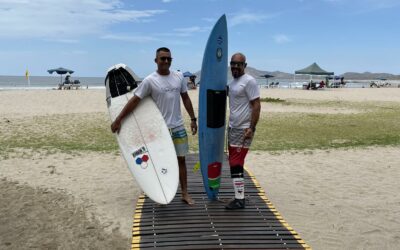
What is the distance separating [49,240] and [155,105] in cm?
194

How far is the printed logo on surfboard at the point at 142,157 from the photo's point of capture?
5.21 m

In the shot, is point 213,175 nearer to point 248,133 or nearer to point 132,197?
point 248,133

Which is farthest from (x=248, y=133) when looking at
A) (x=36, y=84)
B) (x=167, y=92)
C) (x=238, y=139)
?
(x=36, y=84)

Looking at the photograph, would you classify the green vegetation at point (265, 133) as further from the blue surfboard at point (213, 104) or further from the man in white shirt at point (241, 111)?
the man in white shirt at point (241, 111)

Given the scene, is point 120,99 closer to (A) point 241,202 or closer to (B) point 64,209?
(B) point 64,209

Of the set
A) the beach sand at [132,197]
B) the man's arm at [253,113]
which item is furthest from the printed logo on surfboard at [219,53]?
the beach sand at [132,197]

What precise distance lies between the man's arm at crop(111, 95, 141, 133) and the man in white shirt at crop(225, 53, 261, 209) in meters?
1.14

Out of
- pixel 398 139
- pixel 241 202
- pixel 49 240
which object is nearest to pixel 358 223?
pixel 241 202

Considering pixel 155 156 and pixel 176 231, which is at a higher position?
pixel 155 156

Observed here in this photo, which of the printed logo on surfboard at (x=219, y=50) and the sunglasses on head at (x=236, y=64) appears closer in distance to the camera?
the sunglasses on head at (x=236, y=64)

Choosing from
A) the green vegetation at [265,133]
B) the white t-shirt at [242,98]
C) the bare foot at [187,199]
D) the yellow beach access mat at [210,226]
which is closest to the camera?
the yellow beach access mat at [210,226]

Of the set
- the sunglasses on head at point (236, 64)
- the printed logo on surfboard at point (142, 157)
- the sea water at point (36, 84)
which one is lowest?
the printed logo on surfboard at point (142, 157)

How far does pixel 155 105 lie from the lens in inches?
200

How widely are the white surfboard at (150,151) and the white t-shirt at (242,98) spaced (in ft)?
2.90
